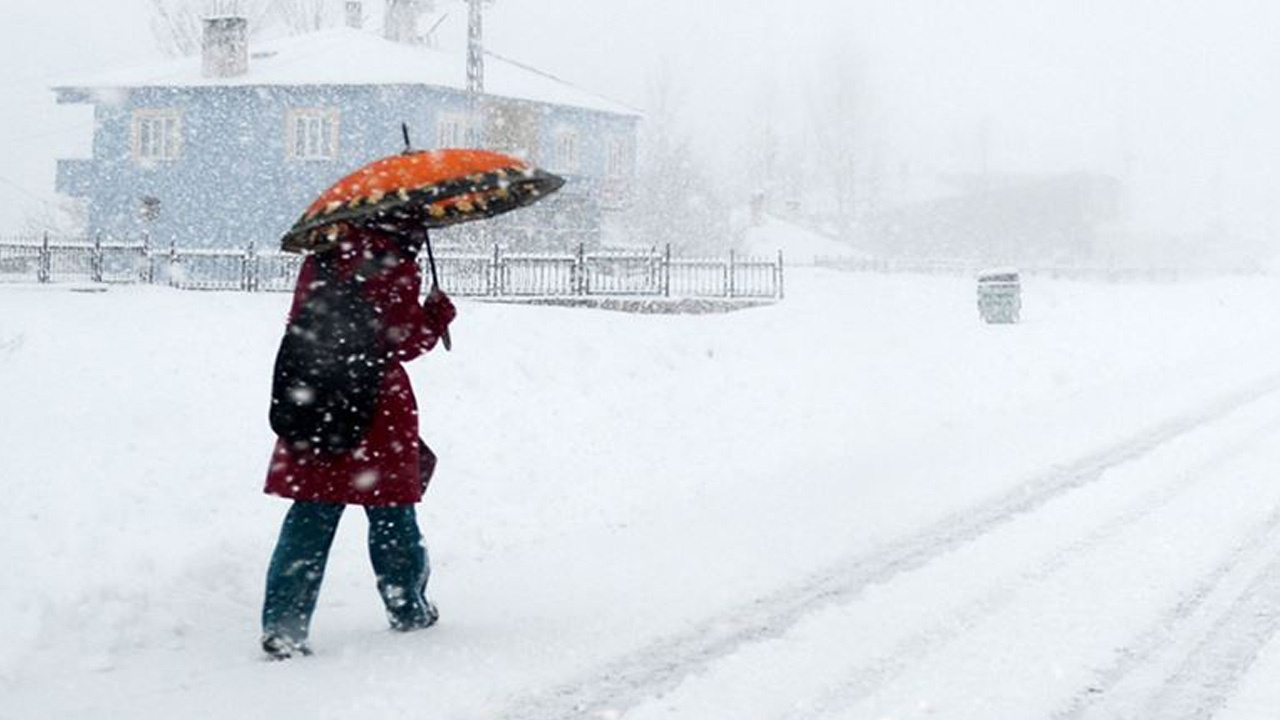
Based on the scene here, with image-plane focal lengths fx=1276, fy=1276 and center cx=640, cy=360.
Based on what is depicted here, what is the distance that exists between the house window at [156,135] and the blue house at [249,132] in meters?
0.04

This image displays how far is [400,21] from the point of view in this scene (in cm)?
4666

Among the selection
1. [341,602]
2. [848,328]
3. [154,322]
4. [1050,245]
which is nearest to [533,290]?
[848,328]

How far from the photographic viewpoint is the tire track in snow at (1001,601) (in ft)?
15.5

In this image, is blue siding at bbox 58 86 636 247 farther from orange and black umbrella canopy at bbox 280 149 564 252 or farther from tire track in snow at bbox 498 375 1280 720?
orange and black umbrella canopy at bbox 280 149 564 252

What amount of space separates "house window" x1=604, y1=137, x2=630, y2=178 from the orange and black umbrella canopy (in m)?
40.5

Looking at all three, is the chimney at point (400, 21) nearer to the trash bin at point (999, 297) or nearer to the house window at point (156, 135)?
the house window at point (156, 135)

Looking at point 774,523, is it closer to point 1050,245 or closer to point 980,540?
point 980,540

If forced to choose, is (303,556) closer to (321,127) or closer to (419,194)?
(419,194)

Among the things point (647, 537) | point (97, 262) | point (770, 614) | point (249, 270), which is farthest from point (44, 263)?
point (770, 614)

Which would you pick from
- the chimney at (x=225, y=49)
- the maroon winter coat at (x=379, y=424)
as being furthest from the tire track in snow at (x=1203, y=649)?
the chimney at (x=225, y=49)

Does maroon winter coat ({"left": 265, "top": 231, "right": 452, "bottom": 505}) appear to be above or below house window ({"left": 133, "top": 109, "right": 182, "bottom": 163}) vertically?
below

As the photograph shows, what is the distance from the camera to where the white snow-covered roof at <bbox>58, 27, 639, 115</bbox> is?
38.5m

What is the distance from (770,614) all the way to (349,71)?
117ft

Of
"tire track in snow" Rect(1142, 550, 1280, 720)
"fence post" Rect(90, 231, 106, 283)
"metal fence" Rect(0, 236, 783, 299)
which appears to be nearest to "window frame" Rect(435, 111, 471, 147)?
"metal fence" Rect(0, 236, 783, 299)
